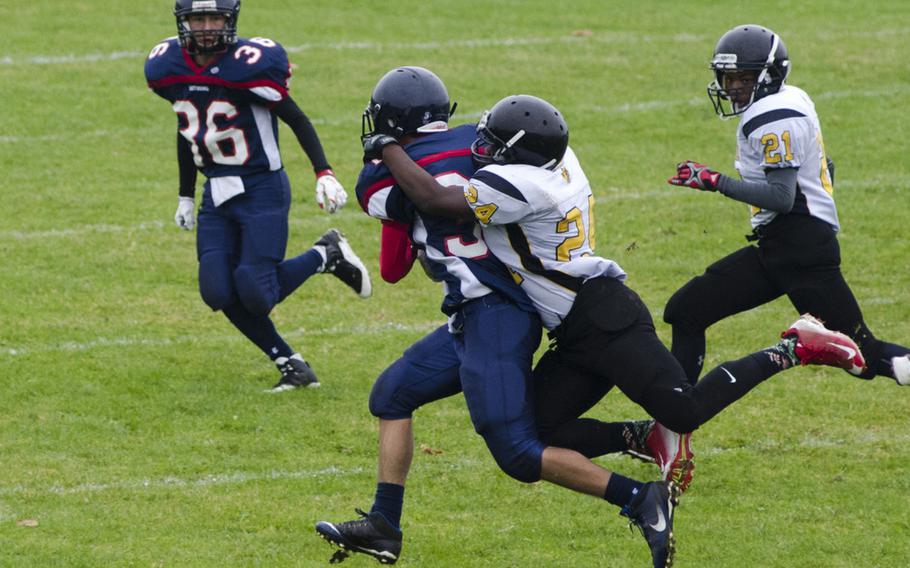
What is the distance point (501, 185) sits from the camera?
4738 millimetres

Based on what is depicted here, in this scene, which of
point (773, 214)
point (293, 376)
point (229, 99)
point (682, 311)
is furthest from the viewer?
point (293, 376)

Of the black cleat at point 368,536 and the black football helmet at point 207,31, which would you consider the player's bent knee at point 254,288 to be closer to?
the black football helmet at point 207,31

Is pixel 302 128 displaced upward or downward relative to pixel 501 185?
downward

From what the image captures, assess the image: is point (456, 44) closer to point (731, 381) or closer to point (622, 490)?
point (731, 381)

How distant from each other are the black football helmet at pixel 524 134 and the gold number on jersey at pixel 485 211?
0.70 feet

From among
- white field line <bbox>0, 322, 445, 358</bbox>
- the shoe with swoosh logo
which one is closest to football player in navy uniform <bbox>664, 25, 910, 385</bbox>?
the shoe with swoosh logo

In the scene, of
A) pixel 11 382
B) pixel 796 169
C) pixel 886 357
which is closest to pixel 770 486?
pixel 886 357

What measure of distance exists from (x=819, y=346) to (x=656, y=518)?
89 cm

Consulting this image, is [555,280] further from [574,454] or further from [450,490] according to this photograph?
[450,490]

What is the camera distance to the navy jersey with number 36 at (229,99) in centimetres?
681

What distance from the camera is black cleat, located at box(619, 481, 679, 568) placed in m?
→ 4.77

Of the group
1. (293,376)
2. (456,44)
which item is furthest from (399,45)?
(293,376)

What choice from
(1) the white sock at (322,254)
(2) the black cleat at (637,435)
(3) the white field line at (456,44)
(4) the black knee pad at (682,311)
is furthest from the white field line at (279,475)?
(3) the white field line at (456,44)

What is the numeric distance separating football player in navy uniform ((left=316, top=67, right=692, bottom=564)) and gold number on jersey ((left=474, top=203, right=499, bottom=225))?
75 millimetres
